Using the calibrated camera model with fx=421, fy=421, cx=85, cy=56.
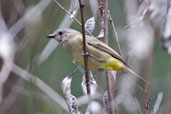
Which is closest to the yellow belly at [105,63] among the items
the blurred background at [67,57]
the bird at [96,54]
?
the bird at [96,54]

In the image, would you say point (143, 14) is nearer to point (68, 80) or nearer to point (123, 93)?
point (68, 80)

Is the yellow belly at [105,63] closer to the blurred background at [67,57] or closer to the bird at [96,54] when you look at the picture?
the bird at [96,54]

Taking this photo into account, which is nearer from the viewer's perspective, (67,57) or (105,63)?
(105,63)

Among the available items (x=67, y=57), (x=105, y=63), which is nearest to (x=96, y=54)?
(x=105, y=63)

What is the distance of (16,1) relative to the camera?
181 inches

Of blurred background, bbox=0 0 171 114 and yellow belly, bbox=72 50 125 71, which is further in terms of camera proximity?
yellow belly, bbox=72 50 125 71

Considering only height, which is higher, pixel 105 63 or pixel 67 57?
pixel 105 63

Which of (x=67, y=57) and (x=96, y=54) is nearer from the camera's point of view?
(x=96, y=54)

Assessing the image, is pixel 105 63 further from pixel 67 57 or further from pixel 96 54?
pixel 67 57

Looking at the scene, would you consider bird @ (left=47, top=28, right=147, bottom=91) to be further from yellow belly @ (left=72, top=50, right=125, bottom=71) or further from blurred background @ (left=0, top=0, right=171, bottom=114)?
blurred background @ (left=0, top=0, right=171, bottom=114)

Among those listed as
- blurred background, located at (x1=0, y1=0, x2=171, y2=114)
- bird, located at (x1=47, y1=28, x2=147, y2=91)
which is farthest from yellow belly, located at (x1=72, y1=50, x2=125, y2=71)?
blurred background, located at (x1=0, y1=0, x2=171, y2=114)

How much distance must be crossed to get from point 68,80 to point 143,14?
0.62 metres

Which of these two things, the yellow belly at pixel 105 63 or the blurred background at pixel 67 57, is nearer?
the blurred background at pixel 67 57

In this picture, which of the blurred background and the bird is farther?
the bird
